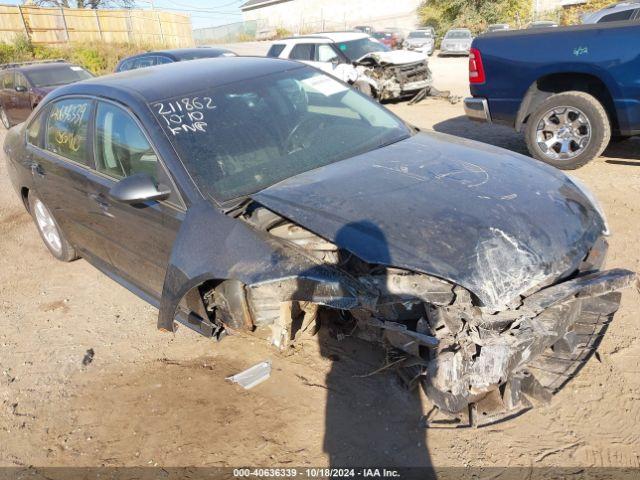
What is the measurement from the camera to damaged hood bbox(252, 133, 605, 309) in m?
2.28

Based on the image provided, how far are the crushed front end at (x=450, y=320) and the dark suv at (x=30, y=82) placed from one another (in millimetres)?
10790

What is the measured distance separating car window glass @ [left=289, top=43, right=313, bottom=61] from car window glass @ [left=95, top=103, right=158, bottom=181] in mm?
8936

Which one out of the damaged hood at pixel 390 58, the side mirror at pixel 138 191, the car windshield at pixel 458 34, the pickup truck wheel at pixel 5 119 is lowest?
the pickup truck wheel at pixel 5 119

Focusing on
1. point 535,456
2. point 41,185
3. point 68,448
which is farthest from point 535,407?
point 41,185

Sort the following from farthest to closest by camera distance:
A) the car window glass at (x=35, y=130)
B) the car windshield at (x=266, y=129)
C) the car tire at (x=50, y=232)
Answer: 1. the car tire at (x=50, y=232)
2. the car window glass at (x=35, y=130)
3. the car windshield at (x=266, y=129)

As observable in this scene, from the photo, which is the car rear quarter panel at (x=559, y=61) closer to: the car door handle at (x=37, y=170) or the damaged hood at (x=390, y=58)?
the car door handle at (x=37, y=170)

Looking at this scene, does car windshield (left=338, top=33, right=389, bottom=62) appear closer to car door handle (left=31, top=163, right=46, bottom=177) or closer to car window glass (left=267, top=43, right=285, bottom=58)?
car window glass (left=267, top=43, right=285, bottom=58)

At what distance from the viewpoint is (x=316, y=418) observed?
2.71 metres

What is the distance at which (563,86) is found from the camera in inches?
232

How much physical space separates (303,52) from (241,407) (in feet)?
33.9

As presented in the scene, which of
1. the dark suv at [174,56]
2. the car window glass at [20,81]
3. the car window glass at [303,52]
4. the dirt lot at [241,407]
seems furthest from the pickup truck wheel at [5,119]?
the dirt lot at [241,407]

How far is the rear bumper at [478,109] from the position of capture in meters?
6.21

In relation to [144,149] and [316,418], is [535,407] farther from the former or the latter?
[144,149]

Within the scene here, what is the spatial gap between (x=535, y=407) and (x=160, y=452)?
6.42 ft
